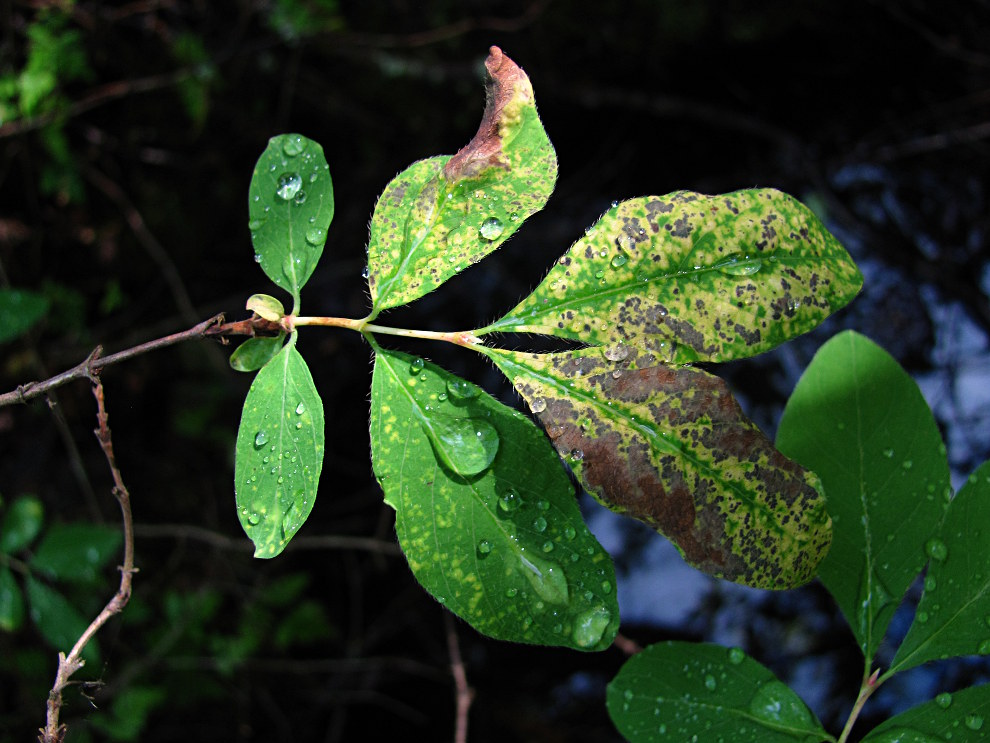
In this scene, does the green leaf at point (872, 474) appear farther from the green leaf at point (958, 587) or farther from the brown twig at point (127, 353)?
the brown twig at point (127, 353)

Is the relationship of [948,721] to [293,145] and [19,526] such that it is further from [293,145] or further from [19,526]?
[19,526]

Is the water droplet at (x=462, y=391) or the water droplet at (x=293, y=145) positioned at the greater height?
the water droplet at (x=293, y=145)

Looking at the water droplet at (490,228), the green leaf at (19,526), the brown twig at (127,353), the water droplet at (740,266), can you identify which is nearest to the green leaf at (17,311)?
the green leaf at (19,526)

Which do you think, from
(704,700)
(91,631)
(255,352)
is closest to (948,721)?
(704,700)

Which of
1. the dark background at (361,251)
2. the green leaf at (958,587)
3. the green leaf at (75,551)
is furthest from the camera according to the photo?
the dark background at (361,251)

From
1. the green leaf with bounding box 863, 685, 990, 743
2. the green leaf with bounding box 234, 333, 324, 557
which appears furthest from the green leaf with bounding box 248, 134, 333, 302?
the green leaf with bounding box 863, 685, 990, 743

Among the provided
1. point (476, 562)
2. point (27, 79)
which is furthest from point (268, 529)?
point (27, 79)

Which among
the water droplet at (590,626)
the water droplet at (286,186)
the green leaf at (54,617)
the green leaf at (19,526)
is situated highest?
the water droplet at (286,186)
